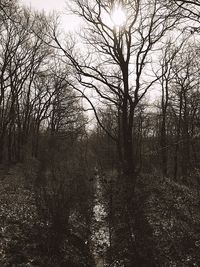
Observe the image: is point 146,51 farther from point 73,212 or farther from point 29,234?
point 29,234

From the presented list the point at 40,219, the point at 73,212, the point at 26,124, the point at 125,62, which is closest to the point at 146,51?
the point at 125,62

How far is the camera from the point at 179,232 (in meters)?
9.89

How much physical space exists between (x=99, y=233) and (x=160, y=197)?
460 centimetres

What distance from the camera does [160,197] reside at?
582 inches

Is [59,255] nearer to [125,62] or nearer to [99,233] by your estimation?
[99,233]

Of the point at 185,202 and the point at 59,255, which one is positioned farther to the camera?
the point at 185,202

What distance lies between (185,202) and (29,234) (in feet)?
24.4

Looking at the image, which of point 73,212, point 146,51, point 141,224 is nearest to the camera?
point 141,224

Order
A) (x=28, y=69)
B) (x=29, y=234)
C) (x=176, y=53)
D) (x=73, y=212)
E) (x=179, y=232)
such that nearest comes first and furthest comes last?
(x=29, y=234) < (x=179, y=232) < (x=73, y=212) < (x=176, y=53) < (x=28, y=69)

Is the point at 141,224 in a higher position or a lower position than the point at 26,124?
lower

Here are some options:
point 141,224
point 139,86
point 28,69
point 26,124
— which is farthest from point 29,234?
point 26,124

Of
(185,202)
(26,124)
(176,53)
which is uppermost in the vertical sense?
(176,53)

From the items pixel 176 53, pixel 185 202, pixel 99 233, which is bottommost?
pixel 99 233

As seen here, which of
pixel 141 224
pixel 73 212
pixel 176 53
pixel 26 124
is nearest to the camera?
pixel 141 224
